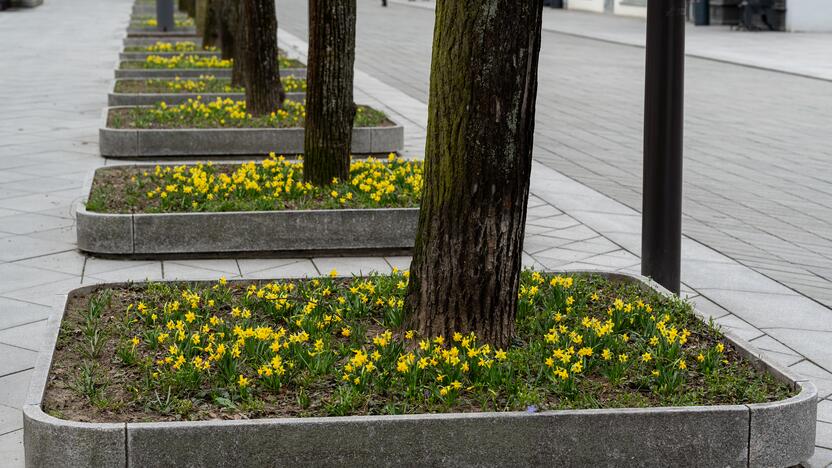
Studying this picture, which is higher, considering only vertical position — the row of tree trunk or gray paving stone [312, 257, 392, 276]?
the row of tree trunk

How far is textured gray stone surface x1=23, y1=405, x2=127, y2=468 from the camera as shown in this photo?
403 centimetres

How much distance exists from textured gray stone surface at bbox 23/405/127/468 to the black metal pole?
316cm

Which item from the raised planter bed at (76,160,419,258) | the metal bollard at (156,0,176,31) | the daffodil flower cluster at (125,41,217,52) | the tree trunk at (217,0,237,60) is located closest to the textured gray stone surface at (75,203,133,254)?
the raised planter bed at (76,160,419,258)

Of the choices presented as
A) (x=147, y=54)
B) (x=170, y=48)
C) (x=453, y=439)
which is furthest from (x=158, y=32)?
(x=453, y=439)

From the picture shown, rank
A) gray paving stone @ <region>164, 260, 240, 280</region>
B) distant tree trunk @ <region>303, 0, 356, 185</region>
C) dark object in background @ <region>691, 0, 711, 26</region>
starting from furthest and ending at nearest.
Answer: dark object in background @ <region>691, 0, 711, 26</region> < distant tree trunk @ <region>303, 0, 356, 185</region> < gray paving stone @ <region>164, 260, 240, 280</region>

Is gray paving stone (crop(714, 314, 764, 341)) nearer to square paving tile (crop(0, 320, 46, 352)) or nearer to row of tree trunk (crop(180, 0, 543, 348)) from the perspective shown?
row of tree trunk (crop(180, 0, 543, 348))

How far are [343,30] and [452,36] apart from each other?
12.9 feet

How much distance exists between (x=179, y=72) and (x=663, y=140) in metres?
11.2

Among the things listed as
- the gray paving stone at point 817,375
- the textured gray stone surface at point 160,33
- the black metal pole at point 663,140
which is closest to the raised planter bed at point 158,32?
the textured gray stone surface at point 160,33

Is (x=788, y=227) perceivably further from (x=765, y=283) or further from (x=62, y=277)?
(x=62, y=277)

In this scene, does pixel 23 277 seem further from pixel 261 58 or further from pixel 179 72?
pixel 179 72

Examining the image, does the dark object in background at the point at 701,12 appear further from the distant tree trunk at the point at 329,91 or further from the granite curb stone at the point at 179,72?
the distant tree trunk at the point at 329,91

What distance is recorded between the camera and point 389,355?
486cm

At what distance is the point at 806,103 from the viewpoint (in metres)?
16.0
